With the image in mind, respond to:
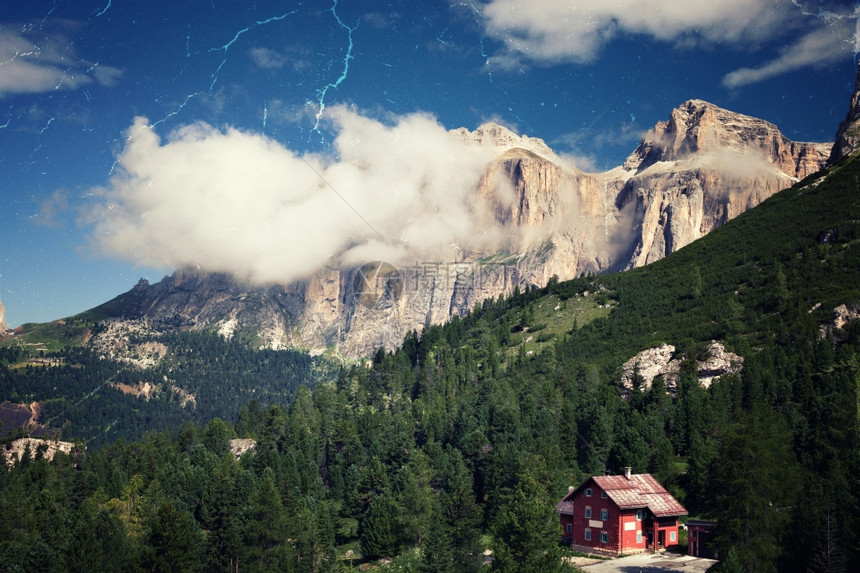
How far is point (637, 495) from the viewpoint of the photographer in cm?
9038

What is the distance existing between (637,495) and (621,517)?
12.3 ft

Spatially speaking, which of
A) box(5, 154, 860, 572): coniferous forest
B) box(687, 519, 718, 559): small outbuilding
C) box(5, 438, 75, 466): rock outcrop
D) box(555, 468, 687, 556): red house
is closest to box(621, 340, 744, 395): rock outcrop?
box(5, 154, 860, 572): coniferous forest

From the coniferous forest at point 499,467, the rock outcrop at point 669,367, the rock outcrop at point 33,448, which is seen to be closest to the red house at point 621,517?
the coniferous forest at point 499,467

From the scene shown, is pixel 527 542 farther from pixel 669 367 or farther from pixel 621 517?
pixel 669 367

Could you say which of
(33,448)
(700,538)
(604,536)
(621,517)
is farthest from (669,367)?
(33,448)

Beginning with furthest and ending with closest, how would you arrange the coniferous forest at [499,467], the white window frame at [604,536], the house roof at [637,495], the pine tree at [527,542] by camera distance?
1. the white window frame at [604,536]
2. the house roof at [637,495]
3. the coniferous forest at [499,467]
4. the pine tree at [527,542]

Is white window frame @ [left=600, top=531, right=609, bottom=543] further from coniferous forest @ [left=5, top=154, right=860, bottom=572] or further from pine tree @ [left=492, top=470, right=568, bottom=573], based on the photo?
pine tree @ [left=492, top=470, right=568, bottom=573]

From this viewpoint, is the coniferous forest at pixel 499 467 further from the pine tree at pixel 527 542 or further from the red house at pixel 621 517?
the red house at pixel 621 517

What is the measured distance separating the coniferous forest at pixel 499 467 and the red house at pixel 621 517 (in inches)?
223

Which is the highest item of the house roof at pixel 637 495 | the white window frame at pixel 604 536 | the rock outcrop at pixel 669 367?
the rock outcrop at pixel 669 367

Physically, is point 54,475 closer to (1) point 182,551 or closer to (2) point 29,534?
(2) point 29,534

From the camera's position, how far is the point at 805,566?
216 feet

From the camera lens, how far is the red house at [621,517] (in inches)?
3479

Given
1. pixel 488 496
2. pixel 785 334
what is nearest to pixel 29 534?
pixel 488 496
